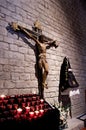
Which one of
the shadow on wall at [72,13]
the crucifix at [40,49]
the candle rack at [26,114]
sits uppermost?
the shadow on wall at [72,13]

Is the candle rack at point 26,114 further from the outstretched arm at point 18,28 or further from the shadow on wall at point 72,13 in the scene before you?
the shadow on wall at point 72,13

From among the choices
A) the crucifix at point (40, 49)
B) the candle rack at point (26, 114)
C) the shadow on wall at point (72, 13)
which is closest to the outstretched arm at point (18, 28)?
the crucifix at point (40, 49)

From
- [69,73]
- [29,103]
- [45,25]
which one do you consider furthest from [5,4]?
[69,73]

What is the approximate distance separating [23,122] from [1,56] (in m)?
1.08

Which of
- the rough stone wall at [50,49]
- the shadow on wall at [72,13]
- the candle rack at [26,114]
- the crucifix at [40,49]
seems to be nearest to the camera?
the candle rack at [26,114]

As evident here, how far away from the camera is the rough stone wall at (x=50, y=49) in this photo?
2816 mm

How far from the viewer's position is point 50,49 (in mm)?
3840

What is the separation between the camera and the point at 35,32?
3.27 metres

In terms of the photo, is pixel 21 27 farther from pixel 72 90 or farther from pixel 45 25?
pixel 72 90

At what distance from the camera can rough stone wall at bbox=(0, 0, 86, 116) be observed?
2.82 meters

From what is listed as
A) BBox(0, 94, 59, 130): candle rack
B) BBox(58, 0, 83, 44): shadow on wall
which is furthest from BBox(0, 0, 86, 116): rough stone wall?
BBox(0, 94, 59, 130): candle rack

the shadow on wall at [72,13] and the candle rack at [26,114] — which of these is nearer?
the candle rack at [26,114]

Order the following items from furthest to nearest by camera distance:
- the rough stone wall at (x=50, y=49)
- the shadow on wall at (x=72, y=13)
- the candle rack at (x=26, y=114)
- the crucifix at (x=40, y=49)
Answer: the shadow on wall at (x=72, y=13), the crucifix at (x=40, y=49), the rough stone wall at (x=50, y=49), the candle rack at (x=26, y=114)

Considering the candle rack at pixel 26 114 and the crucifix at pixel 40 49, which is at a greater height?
the crucifix at pixel 40 49
